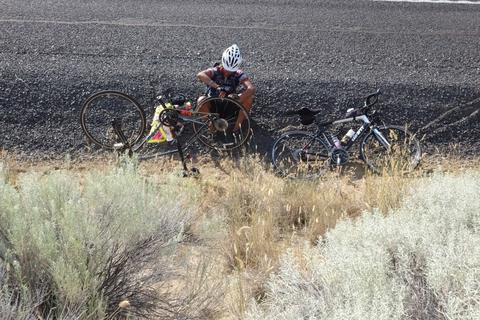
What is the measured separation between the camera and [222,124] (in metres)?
6.73

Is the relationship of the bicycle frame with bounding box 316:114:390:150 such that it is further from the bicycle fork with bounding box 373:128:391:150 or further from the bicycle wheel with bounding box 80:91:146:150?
the bicycle wheel with bounding box 80:91:146:150

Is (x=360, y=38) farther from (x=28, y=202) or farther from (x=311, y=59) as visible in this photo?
(x=28, y=202)

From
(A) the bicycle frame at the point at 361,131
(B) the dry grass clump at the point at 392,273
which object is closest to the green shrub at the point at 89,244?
(B) the dry grass clump at the point at 392,273

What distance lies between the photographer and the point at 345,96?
25.1 feet

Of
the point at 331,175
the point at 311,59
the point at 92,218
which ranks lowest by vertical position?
the point at 331,175

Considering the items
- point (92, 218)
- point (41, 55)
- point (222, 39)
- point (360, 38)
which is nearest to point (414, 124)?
point (360, 38)

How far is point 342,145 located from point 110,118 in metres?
3.07

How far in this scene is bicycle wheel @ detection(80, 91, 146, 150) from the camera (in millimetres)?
6879

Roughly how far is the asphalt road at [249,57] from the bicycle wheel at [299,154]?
0.35 meters

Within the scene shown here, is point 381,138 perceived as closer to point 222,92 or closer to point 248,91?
point 248,91

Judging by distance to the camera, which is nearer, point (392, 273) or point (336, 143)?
point (392, 273)

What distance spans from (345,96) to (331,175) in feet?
5.31

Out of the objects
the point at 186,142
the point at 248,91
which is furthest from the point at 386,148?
the point at 186,142

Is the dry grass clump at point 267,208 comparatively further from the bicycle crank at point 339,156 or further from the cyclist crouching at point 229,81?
the cyclist crouching at point 229,81
